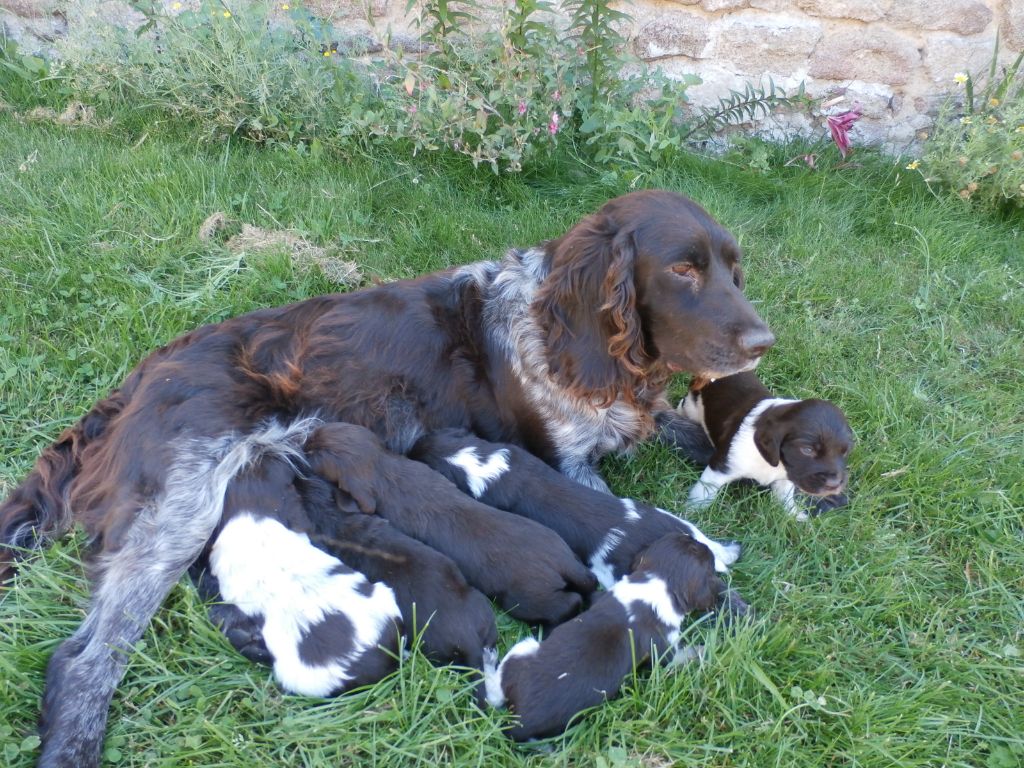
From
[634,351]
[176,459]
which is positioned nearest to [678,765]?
[634,351]

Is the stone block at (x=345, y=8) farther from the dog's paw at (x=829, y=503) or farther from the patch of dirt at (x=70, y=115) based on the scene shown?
the dog's paw at (x=829, y=503)

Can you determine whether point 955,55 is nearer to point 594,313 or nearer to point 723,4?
point 723,4

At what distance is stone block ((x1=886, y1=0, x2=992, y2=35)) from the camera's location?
469 centimetres

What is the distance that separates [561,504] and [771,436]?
83cm

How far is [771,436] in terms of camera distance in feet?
9.36

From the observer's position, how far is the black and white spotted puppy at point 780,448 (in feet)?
9.14

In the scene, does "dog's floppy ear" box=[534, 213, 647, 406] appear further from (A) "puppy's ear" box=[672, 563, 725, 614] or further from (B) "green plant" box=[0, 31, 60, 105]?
(B) "green plant" box=[0, 31, 60, 105]

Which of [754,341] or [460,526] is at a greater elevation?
[754,341]

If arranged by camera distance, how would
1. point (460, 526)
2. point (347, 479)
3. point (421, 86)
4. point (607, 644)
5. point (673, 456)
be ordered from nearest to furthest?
point (607, 644) → point (460, 526) → point (347, 479) → point (673, 456) → point (421, 86)

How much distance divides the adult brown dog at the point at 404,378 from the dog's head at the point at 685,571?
703 mm

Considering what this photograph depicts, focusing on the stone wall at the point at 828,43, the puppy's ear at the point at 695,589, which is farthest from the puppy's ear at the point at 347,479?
the stone wall at the point at 828,43

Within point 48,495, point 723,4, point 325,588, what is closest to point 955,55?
point 723,4

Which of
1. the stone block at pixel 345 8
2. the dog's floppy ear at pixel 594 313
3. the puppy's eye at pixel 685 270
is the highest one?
the stone block at pixel 345 8

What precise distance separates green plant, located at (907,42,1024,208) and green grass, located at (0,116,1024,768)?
0.55ft
